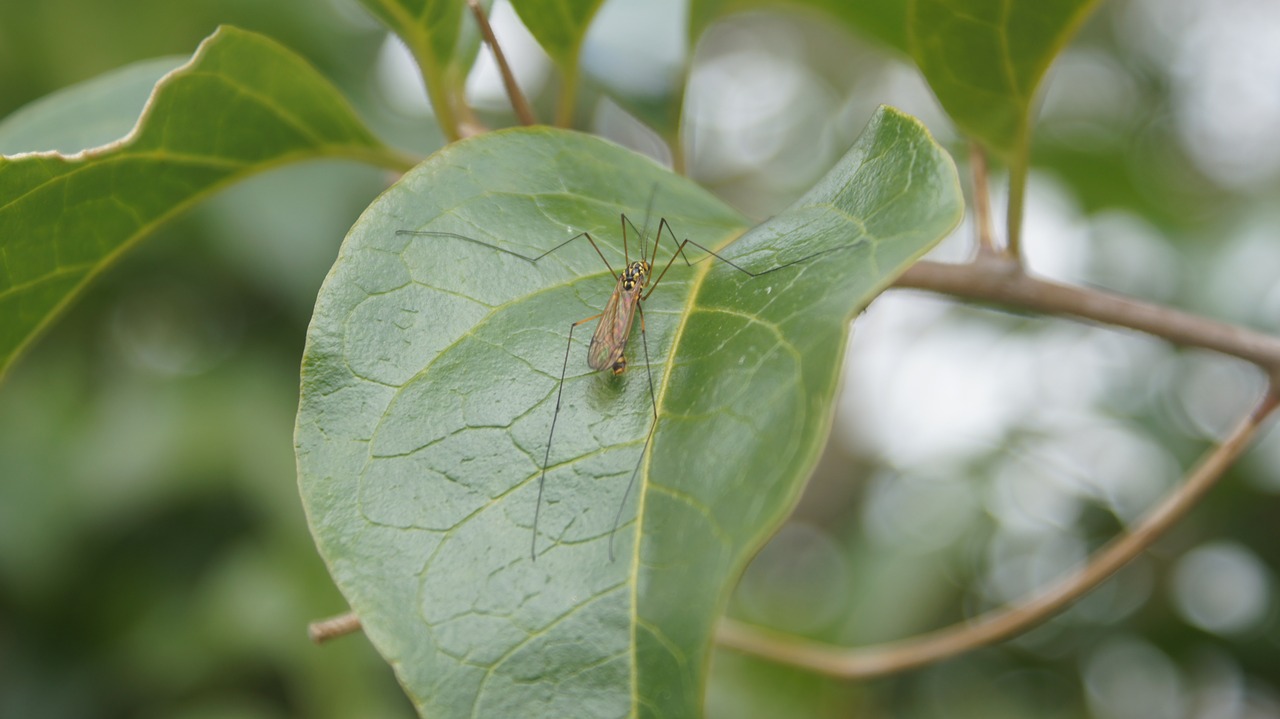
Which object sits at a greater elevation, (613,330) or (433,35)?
(433,35)

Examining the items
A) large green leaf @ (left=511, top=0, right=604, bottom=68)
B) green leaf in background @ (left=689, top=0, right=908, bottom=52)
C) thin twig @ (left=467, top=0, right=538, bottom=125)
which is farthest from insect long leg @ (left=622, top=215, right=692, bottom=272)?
green leaf in background @ (left=689, top=0, right=908, bottom=52)

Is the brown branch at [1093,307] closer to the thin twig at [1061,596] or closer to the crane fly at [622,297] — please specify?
the thin twig at [1061,596]

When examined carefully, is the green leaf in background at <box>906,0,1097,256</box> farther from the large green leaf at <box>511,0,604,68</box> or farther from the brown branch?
the large green leaf at <box>511,0,604,68</box>

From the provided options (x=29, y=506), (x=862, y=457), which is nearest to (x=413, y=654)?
(x=29, y=506)

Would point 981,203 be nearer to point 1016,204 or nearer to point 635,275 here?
point 1016,204

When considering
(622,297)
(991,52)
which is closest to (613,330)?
(622,297)

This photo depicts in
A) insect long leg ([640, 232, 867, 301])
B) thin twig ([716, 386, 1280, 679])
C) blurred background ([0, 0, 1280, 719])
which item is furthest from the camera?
blurred background ([0, 0, 1280, 719])
